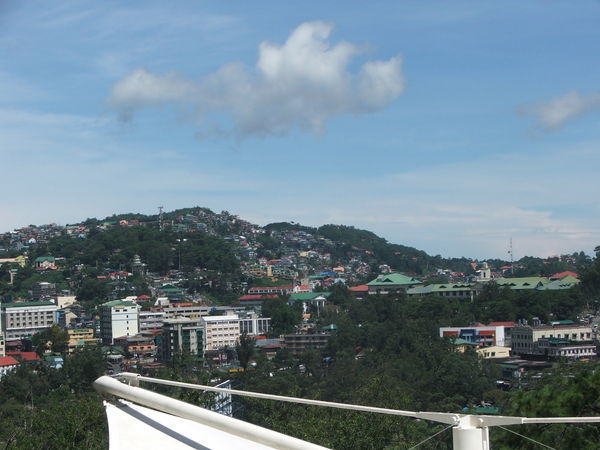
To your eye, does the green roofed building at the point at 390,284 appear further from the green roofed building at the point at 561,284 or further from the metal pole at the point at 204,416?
the metal pole at the point at 204,416

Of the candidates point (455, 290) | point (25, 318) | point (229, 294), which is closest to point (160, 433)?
point (455, 290)

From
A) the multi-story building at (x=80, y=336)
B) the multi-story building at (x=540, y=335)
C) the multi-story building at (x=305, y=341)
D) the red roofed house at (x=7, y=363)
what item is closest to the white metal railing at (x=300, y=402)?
the multi-story building at (x=540, y=335)

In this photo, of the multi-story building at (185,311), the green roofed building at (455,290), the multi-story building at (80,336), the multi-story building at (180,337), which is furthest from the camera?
the green roofed building at (455,290)

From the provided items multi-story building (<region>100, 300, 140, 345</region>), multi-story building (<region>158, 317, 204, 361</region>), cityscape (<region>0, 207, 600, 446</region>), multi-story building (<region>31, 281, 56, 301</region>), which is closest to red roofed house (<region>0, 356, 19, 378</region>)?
cityscape (<region>0, 207, 600, 446</region>)

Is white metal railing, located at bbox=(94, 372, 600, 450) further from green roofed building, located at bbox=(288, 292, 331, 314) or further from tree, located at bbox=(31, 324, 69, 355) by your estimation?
green roofed building, located at bbox=(288, 292, 331, 314)

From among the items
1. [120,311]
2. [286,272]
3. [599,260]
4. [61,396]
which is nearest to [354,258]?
[286,272]

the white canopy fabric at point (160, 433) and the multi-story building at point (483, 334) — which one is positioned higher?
the white canopy fabric at point (160, 433)
